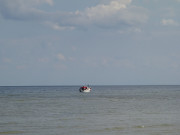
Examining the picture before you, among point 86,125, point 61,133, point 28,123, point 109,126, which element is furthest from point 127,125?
point 28,123

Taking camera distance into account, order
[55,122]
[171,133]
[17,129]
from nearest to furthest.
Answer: [171,133] < [17,129] < [55,122]

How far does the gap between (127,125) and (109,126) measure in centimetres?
156

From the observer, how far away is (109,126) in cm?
2527

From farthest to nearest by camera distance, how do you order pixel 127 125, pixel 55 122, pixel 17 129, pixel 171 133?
pixel 55 122 → pixel 127 125 → pixel 17 129 → pixel 171 133

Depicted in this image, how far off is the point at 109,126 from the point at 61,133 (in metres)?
4.62

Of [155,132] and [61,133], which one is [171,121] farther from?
[61,133]

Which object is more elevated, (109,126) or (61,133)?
(109,126)

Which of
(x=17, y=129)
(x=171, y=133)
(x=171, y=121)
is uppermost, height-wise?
(x=171, y=121)

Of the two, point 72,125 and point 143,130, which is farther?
point 72,125

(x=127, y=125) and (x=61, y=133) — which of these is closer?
(x=61, y=133)

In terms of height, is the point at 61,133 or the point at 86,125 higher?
the point at 86,125

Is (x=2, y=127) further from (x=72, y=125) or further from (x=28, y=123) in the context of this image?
(x=72, y=125)

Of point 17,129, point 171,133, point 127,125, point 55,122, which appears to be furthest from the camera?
point 55,122

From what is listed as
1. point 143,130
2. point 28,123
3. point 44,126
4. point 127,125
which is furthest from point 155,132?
point 28,123
